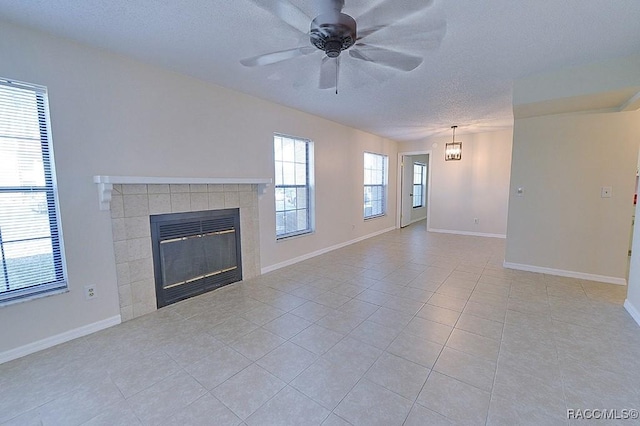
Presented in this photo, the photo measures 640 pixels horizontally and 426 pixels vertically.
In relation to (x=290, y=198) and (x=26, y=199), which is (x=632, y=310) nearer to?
(x=290, y=198)

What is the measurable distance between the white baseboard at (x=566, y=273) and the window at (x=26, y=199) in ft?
17.9

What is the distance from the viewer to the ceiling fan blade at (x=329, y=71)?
79.0 inches

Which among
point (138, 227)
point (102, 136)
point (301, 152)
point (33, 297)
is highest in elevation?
point (301, 152)

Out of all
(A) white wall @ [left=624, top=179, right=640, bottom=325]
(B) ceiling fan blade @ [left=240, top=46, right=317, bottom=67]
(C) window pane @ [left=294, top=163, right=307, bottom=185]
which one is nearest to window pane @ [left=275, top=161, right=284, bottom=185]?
(C) window pane @ [left=294, top=163, right=307, bottom=185]

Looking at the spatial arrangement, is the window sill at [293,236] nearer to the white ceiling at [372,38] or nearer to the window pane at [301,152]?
the window pane at [301,152]

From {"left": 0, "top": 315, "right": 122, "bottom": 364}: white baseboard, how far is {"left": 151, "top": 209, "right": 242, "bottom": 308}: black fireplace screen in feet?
1.50

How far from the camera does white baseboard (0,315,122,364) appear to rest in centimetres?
204

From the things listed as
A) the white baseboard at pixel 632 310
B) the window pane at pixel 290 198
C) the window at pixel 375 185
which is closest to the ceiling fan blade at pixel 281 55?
the window pane at pixel 290 198

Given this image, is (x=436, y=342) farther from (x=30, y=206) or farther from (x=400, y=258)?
(x=30, y=206)

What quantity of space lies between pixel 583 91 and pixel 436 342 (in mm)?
2984

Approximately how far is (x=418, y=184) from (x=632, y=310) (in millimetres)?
6983

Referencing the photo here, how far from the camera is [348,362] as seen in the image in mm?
1969

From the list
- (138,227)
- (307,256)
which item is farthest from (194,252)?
(307,256)

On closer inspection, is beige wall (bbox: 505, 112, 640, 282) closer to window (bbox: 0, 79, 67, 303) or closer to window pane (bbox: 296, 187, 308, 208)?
window pane (bbox: 296, 187, 308, 208)
